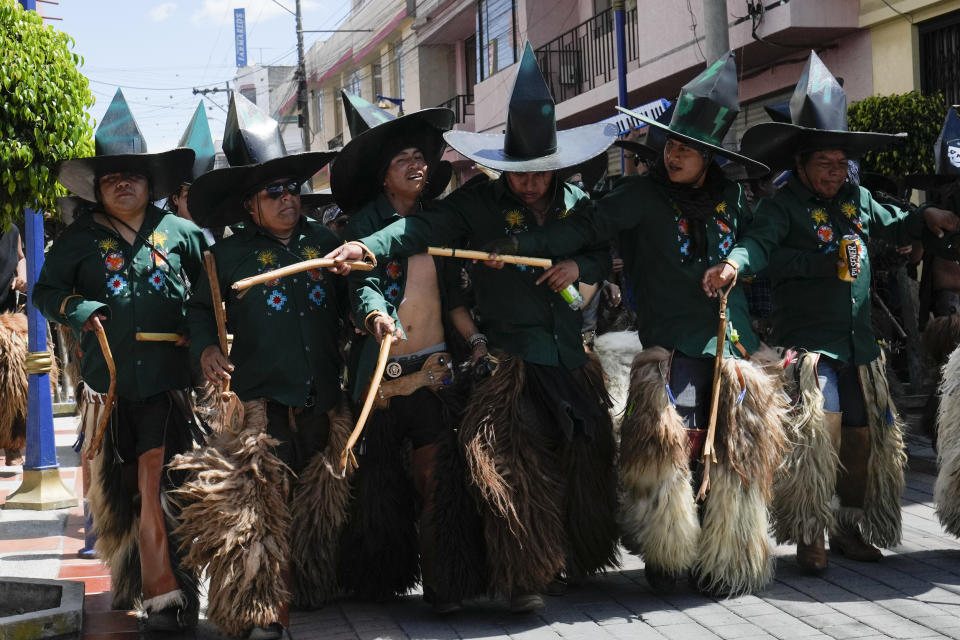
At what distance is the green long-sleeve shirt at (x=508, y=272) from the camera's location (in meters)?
5.08

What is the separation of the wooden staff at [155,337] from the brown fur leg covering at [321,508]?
77cm

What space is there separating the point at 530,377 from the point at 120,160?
2041 millimetres

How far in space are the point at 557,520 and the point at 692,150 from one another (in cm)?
176

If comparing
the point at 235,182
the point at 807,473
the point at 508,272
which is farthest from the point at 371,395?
the point at 807,473

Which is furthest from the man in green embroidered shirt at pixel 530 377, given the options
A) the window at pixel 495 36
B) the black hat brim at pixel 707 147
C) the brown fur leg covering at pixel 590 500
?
the window at pixel 495 36

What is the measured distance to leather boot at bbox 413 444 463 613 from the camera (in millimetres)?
4938

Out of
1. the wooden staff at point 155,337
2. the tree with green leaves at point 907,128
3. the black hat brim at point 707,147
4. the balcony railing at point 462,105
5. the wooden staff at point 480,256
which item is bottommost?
the wooden staff at point 155,337

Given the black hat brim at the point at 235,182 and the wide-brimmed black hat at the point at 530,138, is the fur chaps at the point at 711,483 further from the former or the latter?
the black hat brim at the point at 235,182

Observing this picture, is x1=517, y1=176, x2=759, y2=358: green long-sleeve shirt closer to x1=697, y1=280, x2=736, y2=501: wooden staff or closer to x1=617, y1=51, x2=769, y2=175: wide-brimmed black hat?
x1=697, y1=280, x2=736, y2=501: wooden staff

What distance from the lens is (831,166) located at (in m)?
5.52

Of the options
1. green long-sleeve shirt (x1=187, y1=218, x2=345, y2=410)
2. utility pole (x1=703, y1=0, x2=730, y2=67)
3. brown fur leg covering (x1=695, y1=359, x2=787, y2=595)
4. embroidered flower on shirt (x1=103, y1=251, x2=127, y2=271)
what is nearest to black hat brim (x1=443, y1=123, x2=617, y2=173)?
green long-sleeve shirt (x1=187, y1=218, x2=345, y2=410)

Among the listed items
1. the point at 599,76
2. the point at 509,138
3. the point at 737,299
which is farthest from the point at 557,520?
the point at 599,76

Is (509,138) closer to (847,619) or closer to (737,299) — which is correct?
(737,299)

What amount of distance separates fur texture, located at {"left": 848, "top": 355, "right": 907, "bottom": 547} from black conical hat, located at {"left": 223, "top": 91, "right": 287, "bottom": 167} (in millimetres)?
2951
